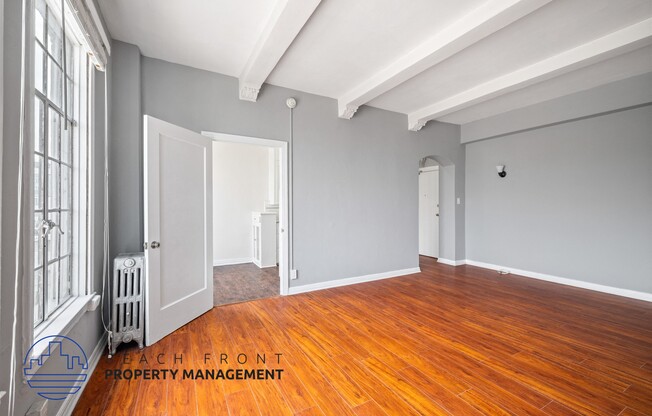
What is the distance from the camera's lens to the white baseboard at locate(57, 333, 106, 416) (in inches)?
60.6

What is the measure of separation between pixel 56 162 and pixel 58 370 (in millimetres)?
1200

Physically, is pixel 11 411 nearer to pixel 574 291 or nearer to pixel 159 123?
pixel 159 123

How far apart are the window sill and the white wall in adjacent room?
11.9ft

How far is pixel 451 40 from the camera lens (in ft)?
8.04

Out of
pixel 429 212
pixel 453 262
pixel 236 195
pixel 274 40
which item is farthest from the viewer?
pixel 429 212

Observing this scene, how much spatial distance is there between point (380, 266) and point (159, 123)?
353cm

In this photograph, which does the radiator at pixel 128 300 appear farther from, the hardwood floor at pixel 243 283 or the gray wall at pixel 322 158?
the hardwood floor at pixel 243 283

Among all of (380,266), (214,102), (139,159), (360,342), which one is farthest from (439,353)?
(214,102)

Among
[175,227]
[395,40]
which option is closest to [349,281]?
[175,227]

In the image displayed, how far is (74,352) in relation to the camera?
1.73m

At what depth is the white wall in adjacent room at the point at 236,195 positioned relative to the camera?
5539 mm

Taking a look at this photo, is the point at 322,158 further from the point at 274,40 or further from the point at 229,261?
the point at 229,261

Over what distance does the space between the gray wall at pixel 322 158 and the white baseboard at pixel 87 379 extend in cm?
84

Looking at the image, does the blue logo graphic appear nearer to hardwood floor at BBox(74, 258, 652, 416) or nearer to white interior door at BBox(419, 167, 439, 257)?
hardwood floor at BBox(74, 258, 652, 416)
